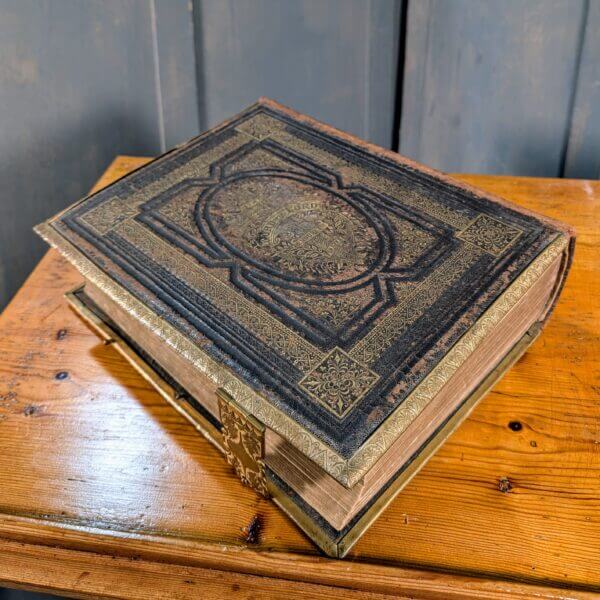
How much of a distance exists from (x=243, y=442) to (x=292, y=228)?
0.96 ft

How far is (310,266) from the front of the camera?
33.1 inches

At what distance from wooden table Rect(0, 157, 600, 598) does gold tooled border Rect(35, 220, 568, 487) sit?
16cm

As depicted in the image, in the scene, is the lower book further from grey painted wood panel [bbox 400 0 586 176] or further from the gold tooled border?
grey painted wood panel [bbox 400 0 586 176]

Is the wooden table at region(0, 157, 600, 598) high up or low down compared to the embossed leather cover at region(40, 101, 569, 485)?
down

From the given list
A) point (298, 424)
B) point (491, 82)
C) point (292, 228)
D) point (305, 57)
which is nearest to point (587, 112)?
point (491, 82)

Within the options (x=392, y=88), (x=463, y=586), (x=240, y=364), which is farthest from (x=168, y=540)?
(x=392, y=88)

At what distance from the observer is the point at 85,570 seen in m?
0.77

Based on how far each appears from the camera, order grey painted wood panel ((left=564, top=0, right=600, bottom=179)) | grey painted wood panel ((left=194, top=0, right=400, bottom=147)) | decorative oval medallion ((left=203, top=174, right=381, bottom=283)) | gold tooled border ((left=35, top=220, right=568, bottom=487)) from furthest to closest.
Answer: grey painted wood panel ((left=194, top=0, right=400, bottom=147))
grey painted wood panel ((left=564, top=0, right=600, bottom=179))
decorative oval medallion ((left=203, top=174, right=381, bottom=283))
gold tooled border ((left=35, top=220, right=568, bottom=487))

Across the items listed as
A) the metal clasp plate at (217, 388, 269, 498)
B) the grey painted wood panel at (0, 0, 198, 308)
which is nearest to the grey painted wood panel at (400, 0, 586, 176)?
the grey painted wood panel at (0, 0, 198, 308)

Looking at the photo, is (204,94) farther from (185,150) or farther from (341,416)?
(341,416)

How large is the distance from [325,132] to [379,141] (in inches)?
21.7

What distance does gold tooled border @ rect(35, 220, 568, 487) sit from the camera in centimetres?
65

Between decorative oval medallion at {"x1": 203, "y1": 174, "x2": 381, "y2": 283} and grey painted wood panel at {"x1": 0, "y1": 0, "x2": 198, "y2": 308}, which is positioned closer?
decorative oval medallion at {"x1": 203, "y1": 174, "x2": 381, "y2": 283}

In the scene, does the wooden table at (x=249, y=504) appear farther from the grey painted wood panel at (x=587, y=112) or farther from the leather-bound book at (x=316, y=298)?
the grey painted wood panel at (x=587, y=112)
